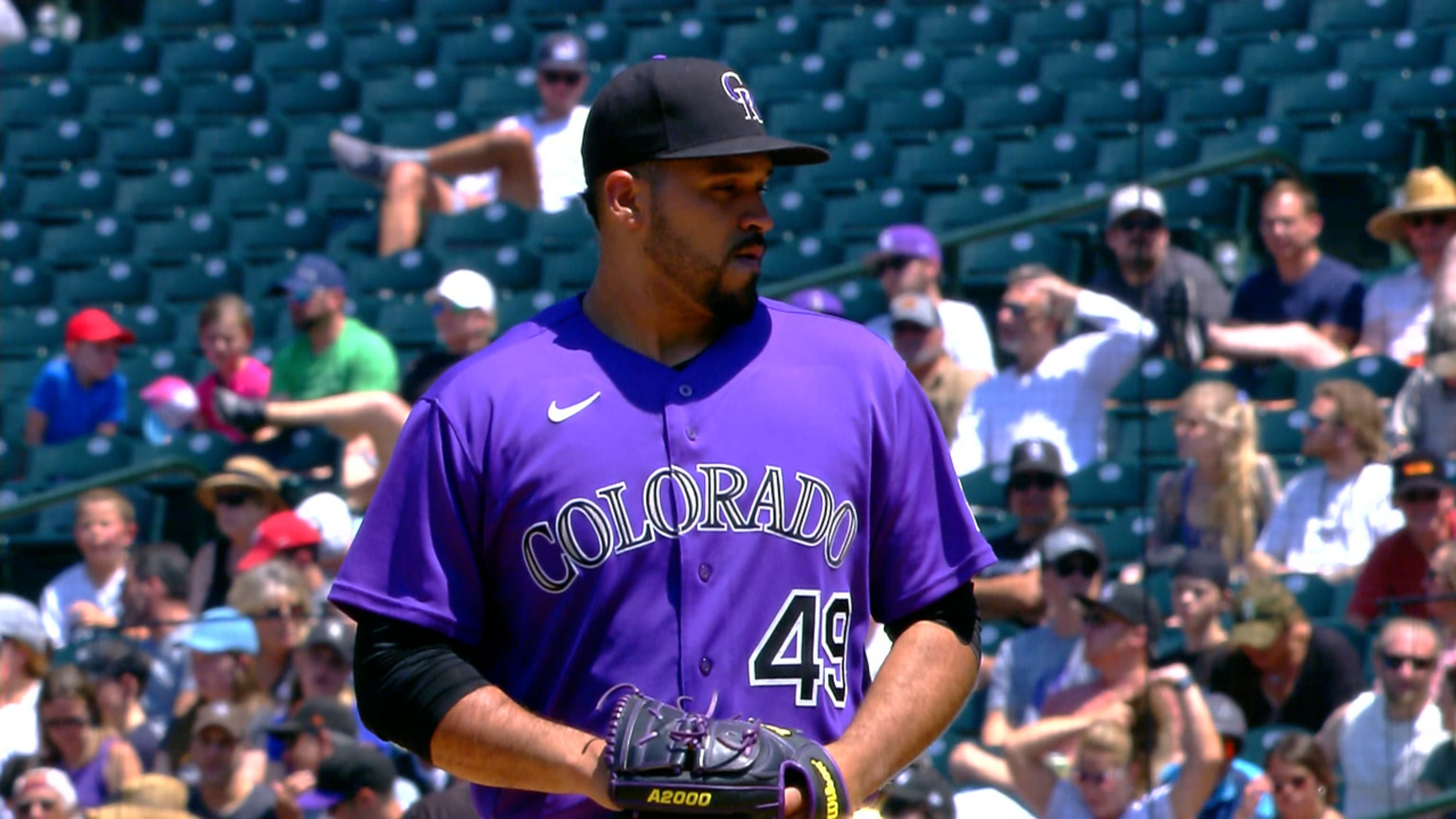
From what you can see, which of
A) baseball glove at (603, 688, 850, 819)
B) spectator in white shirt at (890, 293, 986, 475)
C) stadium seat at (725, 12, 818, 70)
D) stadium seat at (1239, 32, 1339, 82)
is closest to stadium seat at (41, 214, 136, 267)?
stadium seat at (725, 12, 818, 70)

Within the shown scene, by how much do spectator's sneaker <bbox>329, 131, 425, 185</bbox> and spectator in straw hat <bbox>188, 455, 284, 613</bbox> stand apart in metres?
2.73

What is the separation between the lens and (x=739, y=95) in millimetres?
2207

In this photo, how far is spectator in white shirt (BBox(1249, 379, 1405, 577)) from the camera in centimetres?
564

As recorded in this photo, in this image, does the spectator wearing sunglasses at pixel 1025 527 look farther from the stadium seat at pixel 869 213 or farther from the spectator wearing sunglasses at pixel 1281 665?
the stadium seat at pixel 869 213

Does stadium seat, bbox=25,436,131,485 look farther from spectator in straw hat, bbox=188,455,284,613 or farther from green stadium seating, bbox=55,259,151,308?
green stadium seating, bbox=55,259,151,308

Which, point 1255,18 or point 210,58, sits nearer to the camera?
point 1255,18

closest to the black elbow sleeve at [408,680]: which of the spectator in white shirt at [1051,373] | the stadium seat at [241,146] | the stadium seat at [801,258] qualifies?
the spectator in white shirt at [1051,373]

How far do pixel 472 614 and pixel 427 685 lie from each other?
0.09m

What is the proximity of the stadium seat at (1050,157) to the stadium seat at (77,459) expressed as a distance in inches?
143

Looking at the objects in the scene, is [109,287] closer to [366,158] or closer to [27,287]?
[27,287]

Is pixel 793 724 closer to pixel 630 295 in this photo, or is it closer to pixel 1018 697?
pixel 630 295

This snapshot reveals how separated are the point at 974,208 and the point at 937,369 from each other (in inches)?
95.6

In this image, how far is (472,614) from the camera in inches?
84.9

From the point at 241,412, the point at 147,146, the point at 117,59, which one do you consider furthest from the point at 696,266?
the point at 117,59
